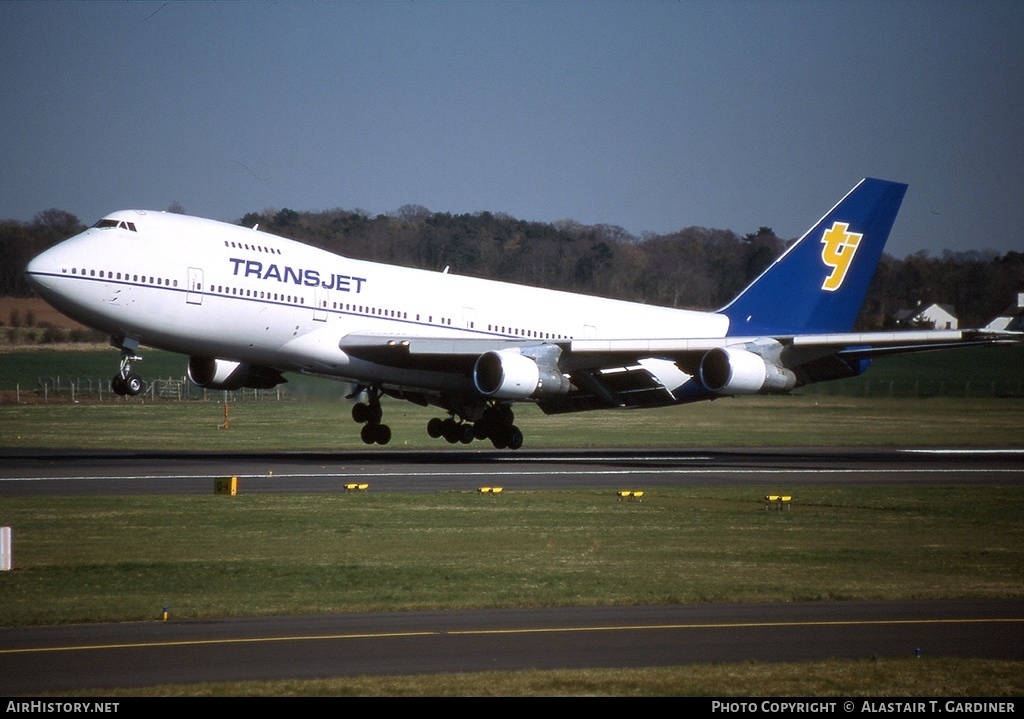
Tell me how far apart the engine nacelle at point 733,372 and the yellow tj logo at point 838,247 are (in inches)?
320

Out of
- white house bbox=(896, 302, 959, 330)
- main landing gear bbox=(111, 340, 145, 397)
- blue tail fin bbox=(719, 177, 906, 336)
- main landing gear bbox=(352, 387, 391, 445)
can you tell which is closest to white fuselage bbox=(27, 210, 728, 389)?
main landing gear bbox=(111, 340, 145, 397)

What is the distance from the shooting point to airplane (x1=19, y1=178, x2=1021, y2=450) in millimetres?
34094

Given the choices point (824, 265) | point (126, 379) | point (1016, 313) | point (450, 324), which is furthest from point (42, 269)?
point (1016, 313)

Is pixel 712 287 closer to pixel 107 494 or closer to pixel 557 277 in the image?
pixel 557 277

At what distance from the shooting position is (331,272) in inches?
1490

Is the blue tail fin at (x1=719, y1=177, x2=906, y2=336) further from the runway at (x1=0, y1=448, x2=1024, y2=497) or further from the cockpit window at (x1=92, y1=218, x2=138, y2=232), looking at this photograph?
the cockpit window at (x1=92, y1=218, x2=138, y2=232)

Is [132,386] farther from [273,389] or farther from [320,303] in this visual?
[273,389]

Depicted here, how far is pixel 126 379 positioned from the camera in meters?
33.0

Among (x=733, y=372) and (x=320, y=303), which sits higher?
(x=320, y=303)

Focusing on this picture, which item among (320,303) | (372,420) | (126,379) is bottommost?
(372,420)

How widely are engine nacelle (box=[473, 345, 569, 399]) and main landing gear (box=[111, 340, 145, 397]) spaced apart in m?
9.60

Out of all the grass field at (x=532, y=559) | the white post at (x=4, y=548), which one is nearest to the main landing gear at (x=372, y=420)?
the grass field at (x=532, y=559)

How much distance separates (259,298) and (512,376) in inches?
293

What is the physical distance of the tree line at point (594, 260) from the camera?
61.7 m
